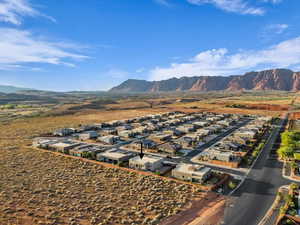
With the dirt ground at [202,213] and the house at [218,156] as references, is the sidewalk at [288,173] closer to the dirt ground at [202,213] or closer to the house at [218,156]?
the house at [218,156]

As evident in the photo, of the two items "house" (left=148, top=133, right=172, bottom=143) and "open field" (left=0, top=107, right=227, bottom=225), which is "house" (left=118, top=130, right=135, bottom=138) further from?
"open field" (left=0, top=107, right=227, bottom=225)

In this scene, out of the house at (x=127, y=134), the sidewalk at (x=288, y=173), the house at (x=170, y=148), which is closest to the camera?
the sidewalk at (x=288, y=173)

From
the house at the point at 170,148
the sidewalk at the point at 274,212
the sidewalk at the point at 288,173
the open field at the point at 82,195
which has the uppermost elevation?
the house at the point at 170,148

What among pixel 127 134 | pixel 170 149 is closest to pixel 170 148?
pixel 170 149

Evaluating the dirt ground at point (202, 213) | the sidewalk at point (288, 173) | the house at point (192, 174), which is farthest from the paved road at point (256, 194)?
the house at point (192, 174)

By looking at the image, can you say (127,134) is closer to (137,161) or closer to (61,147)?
(61,147)

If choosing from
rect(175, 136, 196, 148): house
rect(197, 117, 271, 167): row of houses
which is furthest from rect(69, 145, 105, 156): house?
rect(197, 117, 271, 167): row of houses

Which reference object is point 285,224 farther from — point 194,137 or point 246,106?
point 246,106
